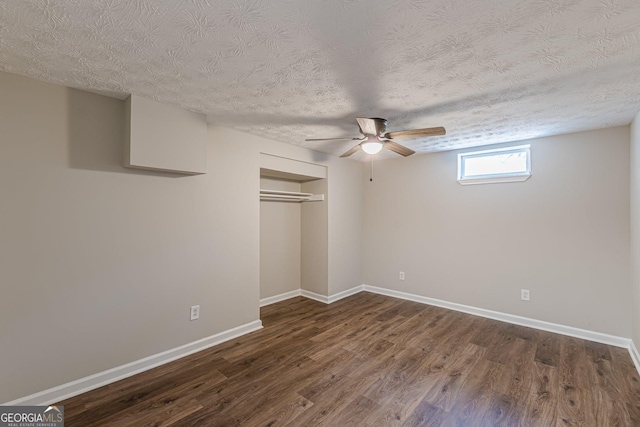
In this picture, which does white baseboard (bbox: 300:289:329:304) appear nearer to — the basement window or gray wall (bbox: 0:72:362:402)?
gray wall (bbox: 0:72:362:402)

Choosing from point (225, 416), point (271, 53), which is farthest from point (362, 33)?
point (225, 416)

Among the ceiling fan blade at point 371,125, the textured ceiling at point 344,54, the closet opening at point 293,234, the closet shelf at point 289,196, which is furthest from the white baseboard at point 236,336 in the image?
the ceiling fan blade at point 371,125

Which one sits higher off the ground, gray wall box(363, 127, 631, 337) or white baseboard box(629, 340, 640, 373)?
gray wall box(363, 127, 631, 337)

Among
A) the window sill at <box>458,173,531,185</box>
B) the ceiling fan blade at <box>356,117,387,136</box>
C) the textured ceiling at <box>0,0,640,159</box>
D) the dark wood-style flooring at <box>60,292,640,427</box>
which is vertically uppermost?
the textured ceiling at <box>0,0,640,159</box>

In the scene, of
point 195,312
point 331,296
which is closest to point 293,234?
point 331,296

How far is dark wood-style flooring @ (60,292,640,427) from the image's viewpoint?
1911mm

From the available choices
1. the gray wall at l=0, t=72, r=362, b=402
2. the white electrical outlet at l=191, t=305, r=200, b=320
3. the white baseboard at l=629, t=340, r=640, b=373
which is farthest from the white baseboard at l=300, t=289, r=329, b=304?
the white baseboard at l=629, t=340, r=640, b=373

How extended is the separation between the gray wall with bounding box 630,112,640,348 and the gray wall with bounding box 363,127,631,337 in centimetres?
17

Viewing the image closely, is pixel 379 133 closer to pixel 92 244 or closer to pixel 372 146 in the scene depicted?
pixel 372 146

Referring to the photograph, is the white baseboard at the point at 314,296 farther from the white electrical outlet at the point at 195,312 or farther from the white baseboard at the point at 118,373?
the white electrical outlet at the point at 195,312

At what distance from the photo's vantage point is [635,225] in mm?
2625

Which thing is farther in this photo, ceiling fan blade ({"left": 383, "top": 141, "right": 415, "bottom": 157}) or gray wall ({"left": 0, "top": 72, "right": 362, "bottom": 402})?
ceiling fan blade ({"left": 383, "top": 141, "right": 415, "bottom": 157})

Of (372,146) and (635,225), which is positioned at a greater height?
(372,146)
